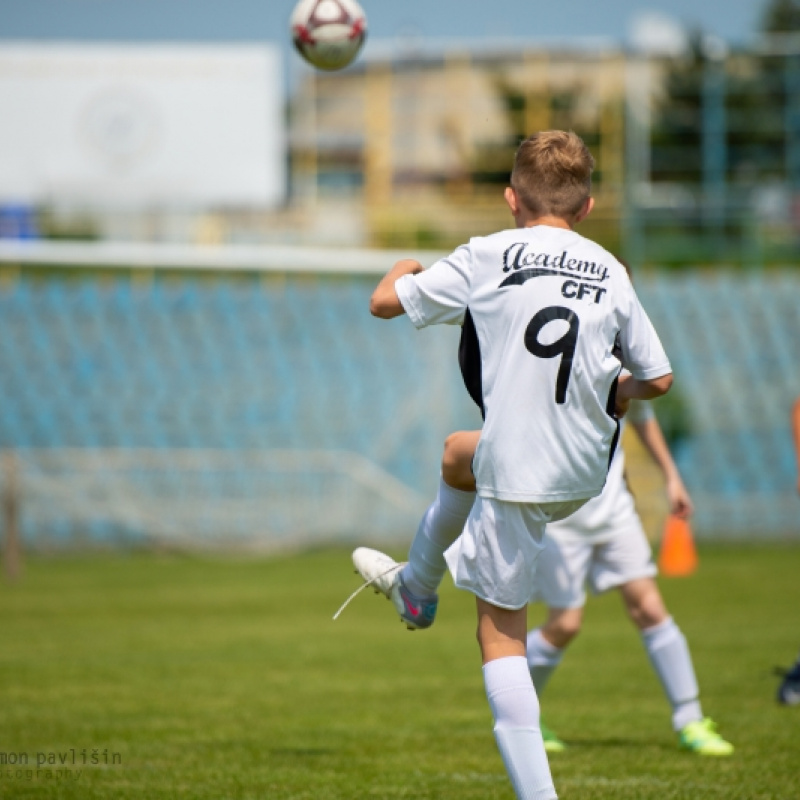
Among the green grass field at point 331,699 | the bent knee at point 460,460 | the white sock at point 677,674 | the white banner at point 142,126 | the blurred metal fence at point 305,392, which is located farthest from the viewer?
the white banner at point 142,126

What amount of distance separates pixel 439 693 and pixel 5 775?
3023 millimetres

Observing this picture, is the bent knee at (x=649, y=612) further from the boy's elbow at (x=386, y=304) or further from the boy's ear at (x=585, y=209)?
the boy's elbow at (x=386, y=304)

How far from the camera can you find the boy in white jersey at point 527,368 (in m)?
3.89

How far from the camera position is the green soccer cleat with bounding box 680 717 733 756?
5.75 metres

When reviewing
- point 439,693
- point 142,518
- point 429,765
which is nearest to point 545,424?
point 429,765

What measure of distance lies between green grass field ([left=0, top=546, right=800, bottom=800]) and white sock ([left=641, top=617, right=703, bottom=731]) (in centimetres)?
18

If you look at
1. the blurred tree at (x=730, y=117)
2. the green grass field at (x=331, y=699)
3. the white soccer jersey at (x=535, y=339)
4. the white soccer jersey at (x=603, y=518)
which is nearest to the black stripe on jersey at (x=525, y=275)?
the white soccer jersey at (x=535, y=339)

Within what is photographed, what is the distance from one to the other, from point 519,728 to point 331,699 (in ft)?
12.1

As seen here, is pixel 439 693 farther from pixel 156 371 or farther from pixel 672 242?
pixel 672 242

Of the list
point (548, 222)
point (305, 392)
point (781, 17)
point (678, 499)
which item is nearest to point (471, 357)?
point (548, 222)

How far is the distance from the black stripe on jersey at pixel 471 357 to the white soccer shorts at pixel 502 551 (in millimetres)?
301

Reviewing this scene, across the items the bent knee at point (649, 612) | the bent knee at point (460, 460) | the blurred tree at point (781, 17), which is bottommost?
the bent knee at point (649, 612)

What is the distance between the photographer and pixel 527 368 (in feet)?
12.7

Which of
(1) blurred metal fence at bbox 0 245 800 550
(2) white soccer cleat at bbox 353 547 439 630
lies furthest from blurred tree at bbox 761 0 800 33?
(2) white soccer cleat at bbox 353 547 439 630
